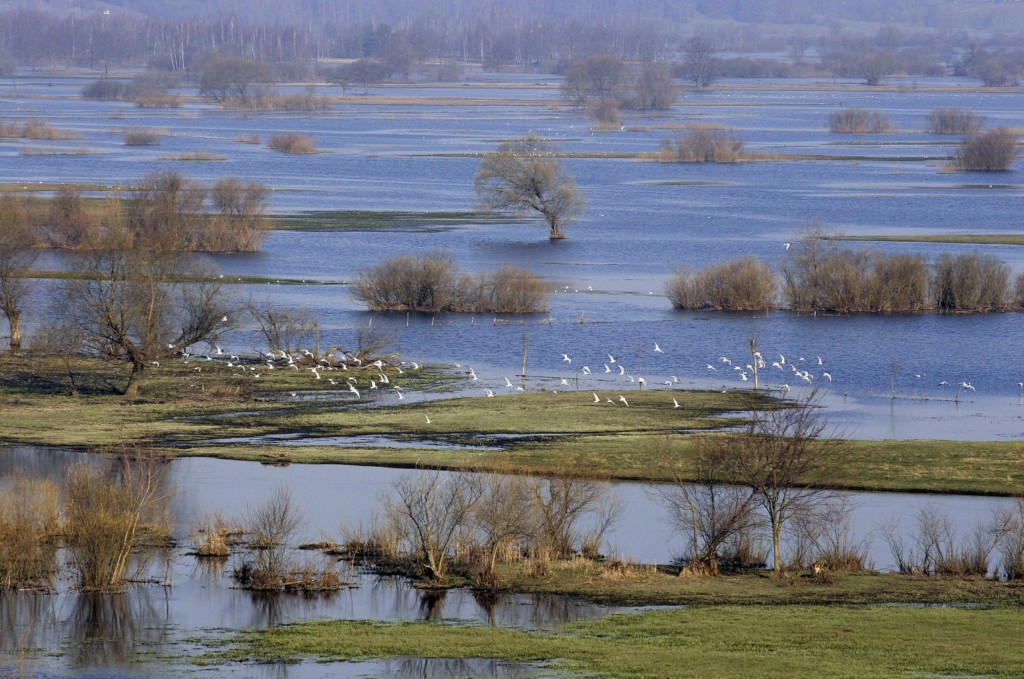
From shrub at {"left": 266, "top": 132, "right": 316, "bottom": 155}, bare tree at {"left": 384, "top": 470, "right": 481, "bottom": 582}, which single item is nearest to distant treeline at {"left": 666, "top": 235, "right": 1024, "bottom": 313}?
bare tree at {"left": 384, "top": 470, "right": 481, "bottom": 582}

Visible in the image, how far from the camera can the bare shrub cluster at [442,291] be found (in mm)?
72125

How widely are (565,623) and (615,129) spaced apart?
161925mm

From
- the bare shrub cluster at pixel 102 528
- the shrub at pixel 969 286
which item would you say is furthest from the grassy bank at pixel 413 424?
the shrub at pixel 969 286

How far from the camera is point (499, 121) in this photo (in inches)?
7505

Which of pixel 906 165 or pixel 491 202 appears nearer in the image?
pixel 491 202

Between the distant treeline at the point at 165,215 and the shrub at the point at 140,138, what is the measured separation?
5242cm

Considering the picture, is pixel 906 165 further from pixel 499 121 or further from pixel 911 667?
pixel 911 667

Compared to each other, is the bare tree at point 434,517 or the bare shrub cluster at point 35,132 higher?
the bare shrub cluster at point 35,132

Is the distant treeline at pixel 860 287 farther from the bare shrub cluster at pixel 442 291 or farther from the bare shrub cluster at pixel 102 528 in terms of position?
the bare shrub cluster at pixel 102 528

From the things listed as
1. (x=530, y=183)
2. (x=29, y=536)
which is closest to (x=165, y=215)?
(x=530, y=183)

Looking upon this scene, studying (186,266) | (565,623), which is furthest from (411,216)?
(565,623)

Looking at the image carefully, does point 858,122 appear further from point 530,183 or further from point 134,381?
point 134,381

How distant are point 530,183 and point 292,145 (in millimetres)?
58598

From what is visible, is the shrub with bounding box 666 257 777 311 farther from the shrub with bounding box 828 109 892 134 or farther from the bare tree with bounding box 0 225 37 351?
the shrub with bounding box 828 109 892 134
